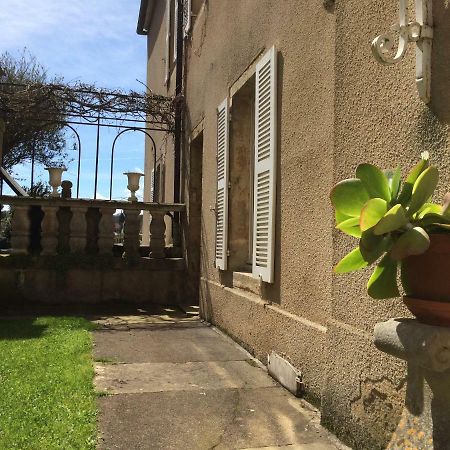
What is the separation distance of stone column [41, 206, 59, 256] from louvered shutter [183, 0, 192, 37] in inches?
141

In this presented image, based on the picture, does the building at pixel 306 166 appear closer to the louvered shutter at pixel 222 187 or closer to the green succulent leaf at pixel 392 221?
the louvered shutter at pixel 222 187

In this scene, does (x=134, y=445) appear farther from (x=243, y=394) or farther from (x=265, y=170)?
(x=265, y=170)

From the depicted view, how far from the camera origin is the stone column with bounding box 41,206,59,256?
762cm

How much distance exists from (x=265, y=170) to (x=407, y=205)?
109 inches

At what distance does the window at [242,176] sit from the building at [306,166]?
0.05 ft

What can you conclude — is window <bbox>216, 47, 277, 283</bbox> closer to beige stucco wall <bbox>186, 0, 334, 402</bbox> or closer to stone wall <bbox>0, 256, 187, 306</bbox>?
beige stucco wall <bbox>186, 0, 334, 402</bbox>

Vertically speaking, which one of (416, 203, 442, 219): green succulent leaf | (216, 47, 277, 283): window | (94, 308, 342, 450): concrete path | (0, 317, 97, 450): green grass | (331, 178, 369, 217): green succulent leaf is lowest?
(94, 308, 342, 450): concrete path

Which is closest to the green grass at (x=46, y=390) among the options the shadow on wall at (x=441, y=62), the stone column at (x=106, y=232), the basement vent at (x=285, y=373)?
the basement vent at (x=285, y=373)

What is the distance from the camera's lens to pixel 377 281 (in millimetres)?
1675

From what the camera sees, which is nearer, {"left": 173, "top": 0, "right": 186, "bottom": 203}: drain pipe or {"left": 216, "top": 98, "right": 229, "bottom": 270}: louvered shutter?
{"left": 216, "top": 98, "right": 229, "bottom": 270}: louvered shutter

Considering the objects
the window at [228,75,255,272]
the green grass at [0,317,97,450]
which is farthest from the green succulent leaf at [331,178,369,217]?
the window at [228,75,255,272]

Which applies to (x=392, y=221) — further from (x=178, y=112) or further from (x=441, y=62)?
(x=178, y=112)

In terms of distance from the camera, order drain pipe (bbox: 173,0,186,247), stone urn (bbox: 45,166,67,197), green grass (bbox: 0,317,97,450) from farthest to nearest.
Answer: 1. drain pipe (bbox: 173,0,186,247)
2. stone urn (bbox: 45,166,67,197)
3. green grass (bbox: 0,317,97,450)

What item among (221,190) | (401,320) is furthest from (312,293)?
(221,190)
